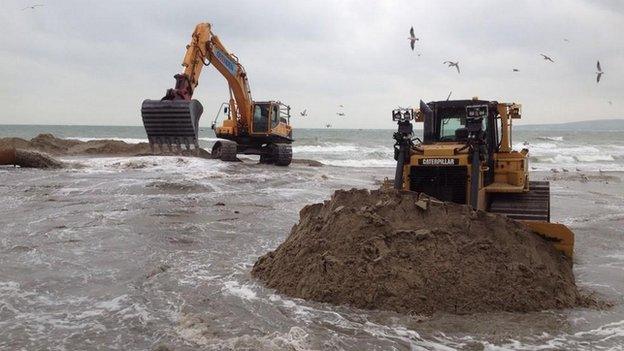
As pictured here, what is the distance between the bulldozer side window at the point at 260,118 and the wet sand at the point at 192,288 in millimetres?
10398

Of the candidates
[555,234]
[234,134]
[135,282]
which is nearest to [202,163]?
[234,134]

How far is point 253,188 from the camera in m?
13.9

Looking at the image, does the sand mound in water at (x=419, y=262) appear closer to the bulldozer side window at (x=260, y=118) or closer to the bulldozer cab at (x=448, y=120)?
the bulldozer cab at (x=448, y=120)

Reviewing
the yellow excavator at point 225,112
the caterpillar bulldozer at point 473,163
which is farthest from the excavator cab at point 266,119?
the caterpillar bulldozer at point 473,163

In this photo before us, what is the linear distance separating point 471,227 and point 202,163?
44.3 ft

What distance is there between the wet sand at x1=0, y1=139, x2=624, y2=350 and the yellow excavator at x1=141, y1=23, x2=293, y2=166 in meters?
5.84

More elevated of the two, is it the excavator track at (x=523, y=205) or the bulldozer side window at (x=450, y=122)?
the bulldozer side window at (x=450, y=122)

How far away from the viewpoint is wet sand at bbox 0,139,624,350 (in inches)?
163

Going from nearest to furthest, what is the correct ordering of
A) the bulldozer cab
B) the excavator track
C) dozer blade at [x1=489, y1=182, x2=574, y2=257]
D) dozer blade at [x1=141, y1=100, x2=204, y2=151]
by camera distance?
dozer blade at [x1=489, y1=182, x2=574, y2=257], the excavator track, the bulldozer cab, dozer blade at [x1=141, y1=100, x2=204, y2=151]

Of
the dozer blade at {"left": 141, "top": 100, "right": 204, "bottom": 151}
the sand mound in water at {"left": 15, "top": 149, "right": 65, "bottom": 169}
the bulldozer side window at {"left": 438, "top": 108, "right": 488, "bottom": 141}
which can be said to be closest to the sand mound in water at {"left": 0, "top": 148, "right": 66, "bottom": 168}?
the sand mound in water at {"left": 15, "top": 149, "right": 65, "bottom": 169}

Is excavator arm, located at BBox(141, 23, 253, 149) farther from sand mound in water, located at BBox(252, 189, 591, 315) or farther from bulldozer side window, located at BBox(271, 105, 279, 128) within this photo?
→ sand mound in water, located at BBox(252, 189, 591, 315)

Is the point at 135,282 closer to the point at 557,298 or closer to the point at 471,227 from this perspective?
the point at 471,227

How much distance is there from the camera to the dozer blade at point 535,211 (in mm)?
5730

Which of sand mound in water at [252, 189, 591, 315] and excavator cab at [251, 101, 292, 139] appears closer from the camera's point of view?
sand mound in water at [252, 189, 591, 315]
